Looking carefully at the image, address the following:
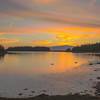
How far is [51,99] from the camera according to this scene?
19844 mm

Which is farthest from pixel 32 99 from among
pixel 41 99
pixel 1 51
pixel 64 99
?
pixel 1 51

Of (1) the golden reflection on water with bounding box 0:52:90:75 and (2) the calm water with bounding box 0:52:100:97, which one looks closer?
(2) the calm water with bounding box 0:52:100:97

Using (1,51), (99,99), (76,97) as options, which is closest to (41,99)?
(76,97)

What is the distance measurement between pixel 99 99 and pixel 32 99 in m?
5.52

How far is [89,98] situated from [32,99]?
189 inches

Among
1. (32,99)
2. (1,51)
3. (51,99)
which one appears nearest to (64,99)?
(51,99)

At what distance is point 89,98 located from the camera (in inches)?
818

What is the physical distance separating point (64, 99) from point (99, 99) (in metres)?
2.89

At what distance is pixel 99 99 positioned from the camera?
66.3ft

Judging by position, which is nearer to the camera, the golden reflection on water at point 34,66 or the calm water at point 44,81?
the calm water at point 44,81

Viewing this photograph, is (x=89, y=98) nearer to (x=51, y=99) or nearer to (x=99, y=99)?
(x=99, y=99)

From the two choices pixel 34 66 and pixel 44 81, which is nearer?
pixel 44 81

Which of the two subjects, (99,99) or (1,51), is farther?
(1,51)

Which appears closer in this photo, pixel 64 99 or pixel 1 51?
pixel 64 99
